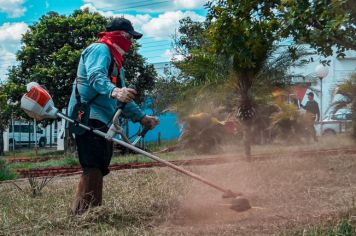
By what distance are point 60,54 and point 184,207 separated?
1649 cm

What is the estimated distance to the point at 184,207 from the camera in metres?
6.01

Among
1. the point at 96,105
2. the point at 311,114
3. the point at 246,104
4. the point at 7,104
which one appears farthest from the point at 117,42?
the point at 7,104

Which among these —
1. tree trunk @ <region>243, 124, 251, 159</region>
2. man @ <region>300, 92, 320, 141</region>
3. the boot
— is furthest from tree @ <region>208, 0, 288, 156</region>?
man @ <region>300, 92, 320, 141</region>

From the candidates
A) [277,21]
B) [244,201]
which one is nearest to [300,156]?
[277,21]

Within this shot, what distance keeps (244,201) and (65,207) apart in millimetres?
1804

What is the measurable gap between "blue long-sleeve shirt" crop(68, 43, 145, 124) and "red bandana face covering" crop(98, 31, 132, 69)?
0.10m

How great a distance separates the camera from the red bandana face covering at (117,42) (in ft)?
18.3

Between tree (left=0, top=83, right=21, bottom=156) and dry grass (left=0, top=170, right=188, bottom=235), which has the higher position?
tree (left=0, top=83, right=21, bottom=156)

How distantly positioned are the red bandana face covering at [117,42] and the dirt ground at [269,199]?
1.67 metres

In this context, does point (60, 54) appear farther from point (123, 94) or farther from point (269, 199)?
point (123, 94)

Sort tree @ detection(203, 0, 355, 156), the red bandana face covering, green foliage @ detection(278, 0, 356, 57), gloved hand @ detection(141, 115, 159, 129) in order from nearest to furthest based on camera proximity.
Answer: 1. green foliage @ detection(278, 0, 356, 57)
2. tree @ detection(203, 0, 355, 156)
3. the red bandana face covering
4. gloved hand @ detection(141, 115, 159, 129)

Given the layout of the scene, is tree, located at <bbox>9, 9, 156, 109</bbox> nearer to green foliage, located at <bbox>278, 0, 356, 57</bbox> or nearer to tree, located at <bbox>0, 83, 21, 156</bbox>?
tree, located at <bbox>0, 83, 21, 156</bbox>

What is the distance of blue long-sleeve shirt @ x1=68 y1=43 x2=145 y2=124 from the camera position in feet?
16.8

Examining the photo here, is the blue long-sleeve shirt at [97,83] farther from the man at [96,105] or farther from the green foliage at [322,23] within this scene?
the green foliage at [322,23]
